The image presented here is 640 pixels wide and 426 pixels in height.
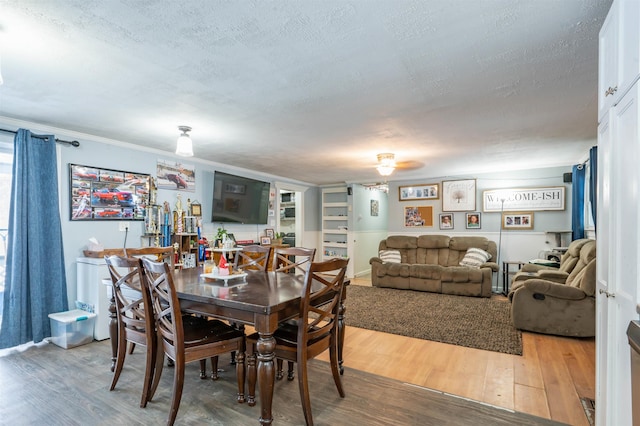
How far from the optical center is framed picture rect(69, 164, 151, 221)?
3.54 m

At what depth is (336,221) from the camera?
308 inches

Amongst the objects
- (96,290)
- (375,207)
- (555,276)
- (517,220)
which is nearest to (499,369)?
(555,276)

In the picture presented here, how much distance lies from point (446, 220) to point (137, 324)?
5832 mm

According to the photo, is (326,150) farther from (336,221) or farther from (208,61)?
(336,221)

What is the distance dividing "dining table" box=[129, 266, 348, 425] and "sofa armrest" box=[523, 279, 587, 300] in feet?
7.88

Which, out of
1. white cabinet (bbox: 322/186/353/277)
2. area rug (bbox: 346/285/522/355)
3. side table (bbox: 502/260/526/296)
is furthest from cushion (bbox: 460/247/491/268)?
white cabinet (bbox: 322/186/353/277)

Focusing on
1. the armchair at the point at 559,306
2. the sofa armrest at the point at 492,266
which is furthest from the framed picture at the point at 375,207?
the armchair at the point at 559,306

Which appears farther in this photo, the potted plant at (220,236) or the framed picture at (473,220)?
the framed picture at (473,220)

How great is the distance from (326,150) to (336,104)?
5.33 feet

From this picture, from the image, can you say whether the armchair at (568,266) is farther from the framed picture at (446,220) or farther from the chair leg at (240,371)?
the chair leg at (240,371)

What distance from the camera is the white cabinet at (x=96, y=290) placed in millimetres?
3311

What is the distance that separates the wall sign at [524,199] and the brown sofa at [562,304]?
218cm

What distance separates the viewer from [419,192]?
22.6 ft

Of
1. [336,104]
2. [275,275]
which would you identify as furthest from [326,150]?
[275,275]
